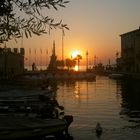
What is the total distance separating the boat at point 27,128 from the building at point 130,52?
4224 inches

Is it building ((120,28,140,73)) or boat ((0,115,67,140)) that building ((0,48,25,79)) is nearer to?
building ((120,28,140,73))

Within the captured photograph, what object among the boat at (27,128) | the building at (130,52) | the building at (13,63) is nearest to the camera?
the boat at (27,128)

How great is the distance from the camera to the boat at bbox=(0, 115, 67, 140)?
59.7ft

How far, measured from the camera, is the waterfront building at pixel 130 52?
129 meters

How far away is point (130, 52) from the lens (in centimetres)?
13525

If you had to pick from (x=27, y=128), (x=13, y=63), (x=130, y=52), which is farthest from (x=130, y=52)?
(x=27, y=128)

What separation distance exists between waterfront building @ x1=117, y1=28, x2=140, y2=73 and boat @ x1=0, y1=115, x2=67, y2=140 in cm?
10729

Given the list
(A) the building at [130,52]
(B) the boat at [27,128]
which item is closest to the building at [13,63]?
(A) the building at [130,52]

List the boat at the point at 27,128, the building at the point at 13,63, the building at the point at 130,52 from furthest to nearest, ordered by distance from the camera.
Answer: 1. the building at the point at 130,52
2. the building at the point at 13,63
3. the boat at the point at 27,128

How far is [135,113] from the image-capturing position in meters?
36.5

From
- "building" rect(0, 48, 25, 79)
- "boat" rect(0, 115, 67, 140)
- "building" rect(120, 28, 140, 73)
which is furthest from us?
"building" rect(120, 28, 140, 73)


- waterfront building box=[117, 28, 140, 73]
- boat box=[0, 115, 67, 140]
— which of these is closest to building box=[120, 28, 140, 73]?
waterfront building box=[117, 28, 140, 73]

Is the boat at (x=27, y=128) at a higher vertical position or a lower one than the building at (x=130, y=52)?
lower

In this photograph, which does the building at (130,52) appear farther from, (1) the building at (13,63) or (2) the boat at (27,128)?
(2) the boat at (27,128)
